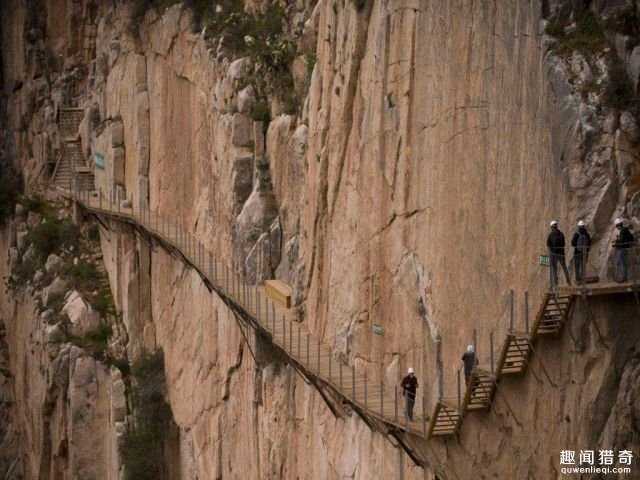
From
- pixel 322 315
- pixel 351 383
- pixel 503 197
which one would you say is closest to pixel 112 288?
pixel 322 315

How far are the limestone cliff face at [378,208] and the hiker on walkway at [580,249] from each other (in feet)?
0.94

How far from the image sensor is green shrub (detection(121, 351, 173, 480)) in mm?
48062

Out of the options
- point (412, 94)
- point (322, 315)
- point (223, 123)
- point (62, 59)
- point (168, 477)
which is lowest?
point (168, 477)

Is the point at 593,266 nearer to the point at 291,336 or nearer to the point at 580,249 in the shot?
the point at 580,249

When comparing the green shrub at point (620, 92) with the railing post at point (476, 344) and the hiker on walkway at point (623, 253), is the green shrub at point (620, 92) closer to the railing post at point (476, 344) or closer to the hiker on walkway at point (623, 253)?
the hiker on walkway at point (623, 253)

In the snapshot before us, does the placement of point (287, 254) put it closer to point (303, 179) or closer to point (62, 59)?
point (303, 179)

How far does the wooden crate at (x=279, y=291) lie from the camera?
35594 mm

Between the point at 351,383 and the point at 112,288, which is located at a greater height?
the point at 112,288

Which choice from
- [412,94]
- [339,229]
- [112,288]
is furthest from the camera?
[112,288]

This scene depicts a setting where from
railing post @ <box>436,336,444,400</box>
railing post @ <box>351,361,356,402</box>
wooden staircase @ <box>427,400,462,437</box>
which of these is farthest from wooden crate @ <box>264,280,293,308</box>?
wooden staircase @ <box>427,400,462,437</box>

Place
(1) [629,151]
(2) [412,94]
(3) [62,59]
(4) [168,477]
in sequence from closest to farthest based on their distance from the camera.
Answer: (1) [629,151], (2) [412,94], (4) [168,477], (3) [62,59]

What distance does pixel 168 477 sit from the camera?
47906mm

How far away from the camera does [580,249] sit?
20594 mm

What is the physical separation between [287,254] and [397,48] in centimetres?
1022
